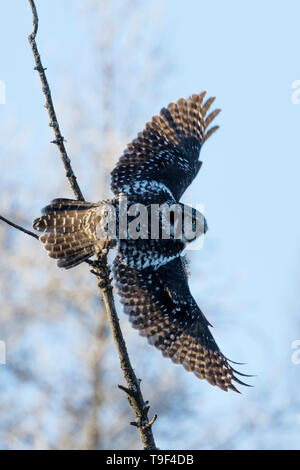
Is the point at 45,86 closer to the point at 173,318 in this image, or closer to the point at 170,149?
the point at 170,149

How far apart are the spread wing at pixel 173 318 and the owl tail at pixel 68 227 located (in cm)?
51

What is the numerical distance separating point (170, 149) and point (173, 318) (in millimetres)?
1301

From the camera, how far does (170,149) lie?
276 inches

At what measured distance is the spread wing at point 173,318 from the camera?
6586mm

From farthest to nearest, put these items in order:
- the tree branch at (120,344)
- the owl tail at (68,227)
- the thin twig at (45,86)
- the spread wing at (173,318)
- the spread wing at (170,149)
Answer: the spread wing at (170,149) → the spread wing at (173,318) → the owl tail at (68,227) → the thin twig at (45,86) → the tree branch at (120,344)

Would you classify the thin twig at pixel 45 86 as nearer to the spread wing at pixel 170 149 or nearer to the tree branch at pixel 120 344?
the tree branch at pixel 120 344

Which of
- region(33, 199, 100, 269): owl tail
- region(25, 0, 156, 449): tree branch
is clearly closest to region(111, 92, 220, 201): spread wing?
region(33, 199, 100, 269): owl tail

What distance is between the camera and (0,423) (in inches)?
479

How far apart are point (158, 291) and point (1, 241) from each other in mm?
6643

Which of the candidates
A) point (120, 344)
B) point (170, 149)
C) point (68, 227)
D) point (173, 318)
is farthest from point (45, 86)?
point (173, 318)

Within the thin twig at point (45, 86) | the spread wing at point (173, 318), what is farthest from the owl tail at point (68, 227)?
the spread wing at point (173, 318)
